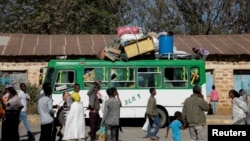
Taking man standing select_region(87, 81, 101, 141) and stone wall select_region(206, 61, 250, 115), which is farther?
stone wall select_region(206, 61, 250, 115)

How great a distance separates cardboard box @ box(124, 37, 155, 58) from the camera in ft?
58.3

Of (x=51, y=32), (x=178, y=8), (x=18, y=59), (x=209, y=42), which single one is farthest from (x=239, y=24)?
(x=18, y=59)

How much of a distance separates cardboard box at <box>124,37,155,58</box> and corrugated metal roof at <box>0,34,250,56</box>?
6.15 metres

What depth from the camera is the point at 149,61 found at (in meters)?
18.0

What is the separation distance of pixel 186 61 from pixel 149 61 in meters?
1.44

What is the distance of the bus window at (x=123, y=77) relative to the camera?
1788 centimetres

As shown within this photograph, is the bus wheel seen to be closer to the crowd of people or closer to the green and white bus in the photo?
the green and white bus

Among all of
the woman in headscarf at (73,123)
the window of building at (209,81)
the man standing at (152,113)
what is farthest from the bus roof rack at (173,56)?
the woman in headscarf at (73,123)

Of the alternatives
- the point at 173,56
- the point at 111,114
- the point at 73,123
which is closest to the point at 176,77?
the point at 173,56

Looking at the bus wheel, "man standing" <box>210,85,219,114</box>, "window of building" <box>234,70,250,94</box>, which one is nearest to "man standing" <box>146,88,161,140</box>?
the bus wheel

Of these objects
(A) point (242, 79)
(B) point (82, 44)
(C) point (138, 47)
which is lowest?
(A) point (242, 79)

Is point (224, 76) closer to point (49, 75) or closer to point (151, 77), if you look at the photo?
point (151, 77)

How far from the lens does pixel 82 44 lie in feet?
86.4

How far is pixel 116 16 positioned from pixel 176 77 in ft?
66.7
